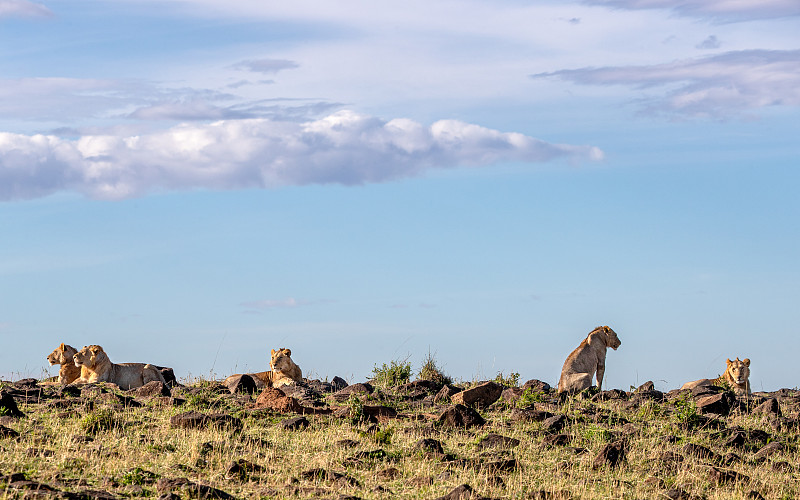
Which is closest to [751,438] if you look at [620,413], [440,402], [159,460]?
[620,413]

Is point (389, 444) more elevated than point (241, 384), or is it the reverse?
point (241, 384)

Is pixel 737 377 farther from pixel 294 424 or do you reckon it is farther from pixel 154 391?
pixel 154 391

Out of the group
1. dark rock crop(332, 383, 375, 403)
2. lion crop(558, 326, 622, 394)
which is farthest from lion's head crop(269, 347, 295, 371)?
lion crop(558, 326, 622, 394)

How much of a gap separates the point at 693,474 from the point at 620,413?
4.55m

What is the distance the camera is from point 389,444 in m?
16.3

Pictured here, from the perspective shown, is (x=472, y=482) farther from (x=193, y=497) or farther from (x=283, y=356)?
(x=283, y=356)

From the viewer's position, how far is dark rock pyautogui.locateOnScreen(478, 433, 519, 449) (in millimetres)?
16484

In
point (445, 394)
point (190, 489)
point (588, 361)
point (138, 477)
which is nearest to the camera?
point (190, 489)

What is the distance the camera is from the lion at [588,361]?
73.9 ft

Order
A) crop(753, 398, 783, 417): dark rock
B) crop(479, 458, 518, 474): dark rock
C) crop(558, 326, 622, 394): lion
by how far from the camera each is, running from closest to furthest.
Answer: crop(479, 458, 518, 474): dark rock, crop(753, 398, 783, 417): dark rock, crop(558, 326, 622, 394): lion

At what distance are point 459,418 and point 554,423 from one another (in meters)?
1.74

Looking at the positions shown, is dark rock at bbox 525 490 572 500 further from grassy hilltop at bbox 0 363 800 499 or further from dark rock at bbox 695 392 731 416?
dark rock at bbox 695 392 731 416

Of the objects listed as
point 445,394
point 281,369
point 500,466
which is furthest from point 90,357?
point 500,466

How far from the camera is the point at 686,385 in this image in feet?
85.3
